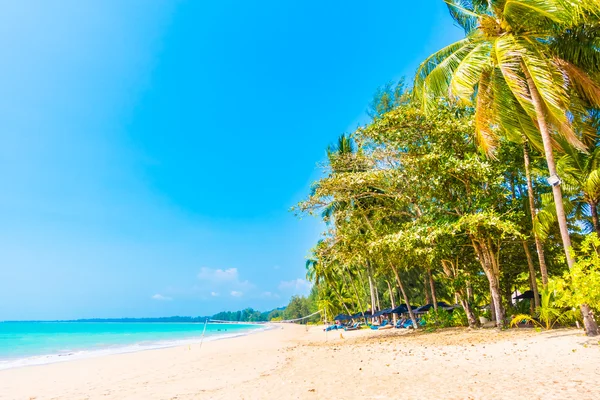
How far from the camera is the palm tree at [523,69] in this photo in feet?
27.1

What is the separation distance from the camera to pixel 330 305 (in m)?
45.2

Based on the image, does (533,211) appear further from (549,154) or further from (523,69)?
(523,69)

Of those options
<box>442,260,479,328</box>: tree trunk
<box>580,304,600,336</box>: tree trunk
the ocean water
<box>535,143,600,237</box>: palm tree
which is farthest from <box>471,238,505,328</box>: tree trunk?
the ocean water

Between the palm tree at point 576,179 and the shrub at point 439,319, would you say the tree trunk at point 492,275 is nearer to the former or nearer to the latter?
the palm tree at point 576,179

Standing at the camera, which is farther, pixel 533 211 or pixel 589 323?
pixel 533 211

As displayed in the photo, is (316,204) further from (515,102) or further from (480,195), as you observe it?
(515,102)

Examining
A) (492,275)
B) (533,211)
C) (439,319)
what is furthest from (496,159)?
(439,319)

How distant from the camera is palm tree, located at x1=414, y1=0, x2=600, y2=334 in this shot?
8.27 metres

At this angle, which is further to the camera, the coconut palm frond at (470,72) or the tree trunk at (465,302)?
the tree trunk at (465,302)

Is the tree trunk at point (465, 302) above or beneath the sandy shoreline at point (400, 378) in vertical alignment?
above

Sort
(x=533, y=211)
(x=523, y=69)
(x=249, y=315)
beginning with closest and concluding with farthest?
(x=523, y=69) → (x=533, y=211) → (x=249, y=315)

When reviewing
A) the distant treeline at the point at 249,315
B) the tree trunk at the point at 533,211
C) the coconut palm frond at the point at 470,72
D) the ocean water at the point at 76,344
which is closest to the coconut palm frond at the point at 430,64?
the coconut palm frond at the point at 470,72

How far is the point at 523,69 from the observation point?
913 cm

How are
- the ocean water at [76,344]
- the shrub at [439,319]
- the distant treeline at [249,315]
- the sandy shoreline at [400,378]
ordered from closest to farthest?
the sandy shoreline at [400,378], the shrub at [439,319], the ocean water at [76,344], the distant treeline at [249,315]
